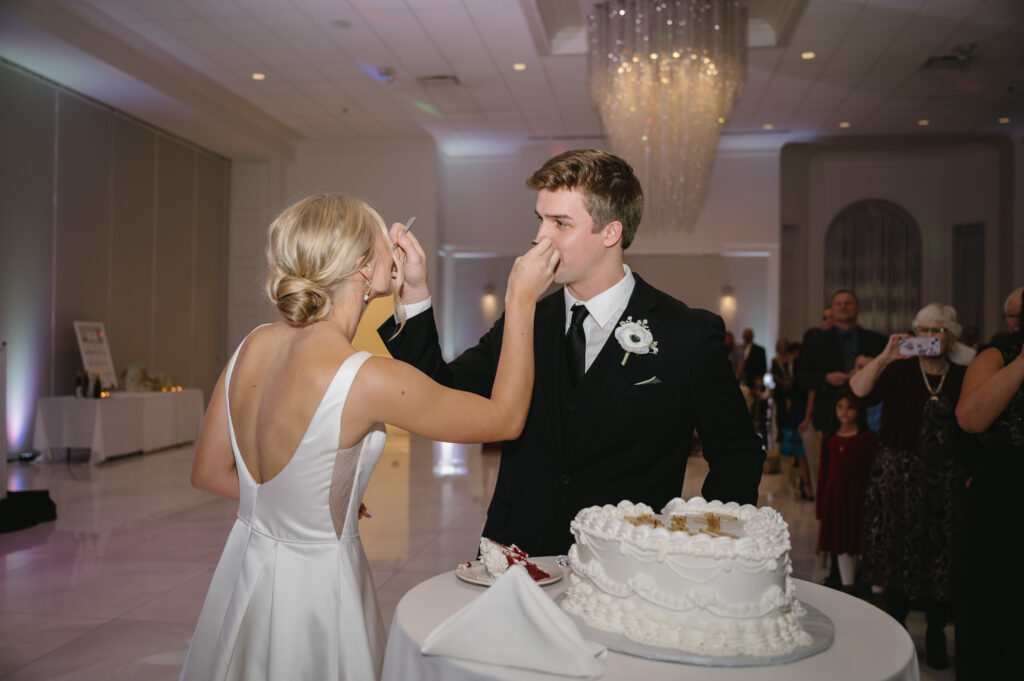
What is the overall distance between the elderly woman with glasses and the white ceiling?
4.95 m

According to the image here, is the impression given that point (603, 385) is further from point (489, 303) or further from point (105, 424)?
point (489, 303)

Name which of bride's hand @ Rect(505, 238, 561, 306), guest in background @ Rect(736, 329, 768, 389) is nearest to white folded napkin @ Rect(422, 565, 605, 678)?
bride's hand @ Rect(505, 238, 561, 306)

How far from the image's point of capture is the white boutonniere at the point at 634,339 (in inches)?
76.4

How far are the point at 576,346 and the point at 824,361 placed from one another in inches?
180

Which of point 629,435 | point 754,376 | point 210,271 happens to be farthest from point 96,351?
point 629,435

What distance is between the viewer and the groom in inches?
75.8

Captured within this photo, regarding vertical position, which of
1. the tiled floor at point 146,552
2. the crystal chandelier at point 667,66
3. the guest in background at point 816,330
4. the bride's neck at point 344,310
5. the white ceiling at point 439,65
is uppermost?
the white ceiling at point 439,65

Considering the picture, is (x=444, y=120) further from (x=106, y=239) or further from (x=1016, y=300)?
(x=1016, y=300)

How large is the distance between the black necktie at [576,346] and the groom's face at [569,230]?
0.33 ft

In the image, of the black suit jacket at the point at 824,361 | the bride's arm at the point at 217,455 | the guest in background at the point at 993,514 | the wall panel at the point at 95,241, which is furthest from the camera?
the wall panel at the point at 95,241

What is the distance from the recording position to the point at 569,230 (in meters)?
2.01

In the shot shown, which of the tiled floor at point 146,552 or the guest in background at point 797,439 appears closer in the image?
the tiled floor at point 146,552

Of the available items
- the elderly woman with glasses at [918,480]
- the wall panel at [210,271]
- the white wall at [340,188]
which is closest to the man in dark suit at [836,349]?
the elderly woman with glasses at [918,480]

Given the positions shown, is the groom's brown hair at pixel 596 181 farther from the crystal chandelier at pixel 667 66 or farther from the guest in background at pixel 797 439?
the crystal chandelier at pixel 667 66
